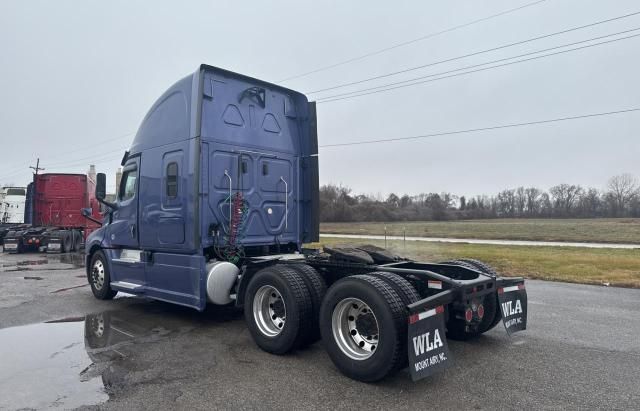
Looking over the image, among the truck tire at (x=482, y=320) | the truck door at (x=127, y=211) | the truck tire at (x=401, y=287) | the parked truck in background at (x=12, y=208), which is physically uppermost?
the parked truck in background at (x=12, y=208)

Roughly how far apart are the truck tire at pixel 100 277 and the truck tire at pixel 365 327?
5.26 m

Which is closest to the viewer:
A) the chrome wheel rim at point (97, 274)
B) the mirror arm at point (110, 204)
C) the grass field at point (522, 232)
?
the mirror arm at point (110, 204)

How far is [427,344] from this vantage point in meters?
3.98

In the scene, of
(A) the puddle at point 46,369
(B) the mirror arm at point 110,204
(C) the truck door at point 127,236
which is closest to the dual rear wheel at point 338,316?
(A) the puddle at point 46,369

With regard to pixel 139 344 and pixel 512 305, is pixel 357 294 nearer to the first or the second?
pixel 512 305

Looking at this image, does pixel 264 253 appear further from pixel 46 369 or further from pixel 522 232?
pixel 522 232

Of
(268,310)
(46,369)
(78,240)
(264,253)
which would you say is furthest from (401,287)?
(78,240)

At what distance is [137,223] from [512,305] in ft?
18.5

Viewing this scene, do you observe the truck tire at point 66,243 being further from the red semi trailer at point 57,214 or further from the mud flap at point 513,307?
the mud flap at point 513,307

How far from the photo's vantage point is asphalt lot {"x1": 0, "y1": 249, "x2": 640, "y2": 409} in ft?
12.6

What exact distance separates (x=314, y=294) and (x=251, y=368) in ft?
3.28

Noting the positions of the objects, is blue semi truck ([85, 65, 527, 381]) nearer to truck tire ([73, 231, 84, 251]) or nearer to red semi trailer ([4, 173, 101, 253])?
red semi trailer ([4, 173, 101, 253])

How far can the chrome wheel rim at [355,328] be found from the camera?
4305 millimetres

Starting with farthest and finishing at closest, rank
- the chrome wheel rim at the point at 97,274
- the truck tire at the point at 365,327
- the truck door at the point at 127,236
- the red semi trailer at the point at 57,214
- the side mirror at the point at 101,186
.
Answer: the red semi trailer at the point at 57,214 < the chrome wheel rim at the point at 97,274 < the side mirror at the point at 101,186 < the truck door at the point at 127,236 < the truck tire at the point at 365,327
